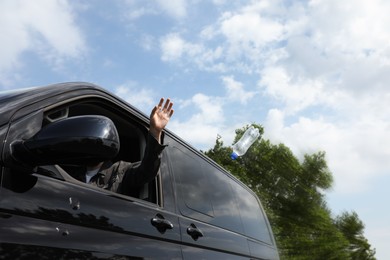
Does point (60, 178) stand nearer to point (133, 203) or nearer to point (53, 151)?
point (53, 151)

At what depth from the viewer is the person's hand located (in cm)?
281

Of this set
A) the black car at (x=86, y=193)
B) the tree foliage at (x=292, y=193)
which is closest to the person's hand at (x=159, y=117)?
the black car at (x=86, y=193)

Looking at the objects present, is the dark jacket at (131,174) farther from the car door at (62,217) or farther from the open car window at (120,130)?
the car door at (62,217)

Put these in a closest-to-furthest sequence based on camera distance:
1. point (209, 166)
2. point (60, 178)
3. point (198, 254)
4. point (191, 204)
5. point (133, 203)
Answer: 1. point (60, 178)
2. point (133, 203)
3. point (198, 254)
4. point (191, 204)
5. point (209, 166)

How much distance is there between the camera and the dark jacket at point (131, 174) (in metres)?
2.74

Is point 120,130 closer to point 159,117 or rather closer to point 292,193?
point 159,117

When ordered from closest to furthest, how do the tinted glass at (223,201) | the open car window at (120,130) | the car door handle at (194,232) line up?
the open car window at (120,130)
the car door handle at (194,232)
the tinted glass at (223,201)

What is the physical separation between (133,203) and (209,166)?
1698mm

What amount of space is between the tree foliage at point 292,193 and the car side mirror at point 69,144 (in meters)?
30.7

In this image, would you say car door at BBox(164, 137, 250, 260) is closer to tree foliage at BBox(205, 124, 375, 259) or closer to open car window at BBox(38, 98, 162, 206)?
open car window at BBox(38, 98, 162, 206)

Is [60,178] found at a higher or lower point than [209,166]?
lower

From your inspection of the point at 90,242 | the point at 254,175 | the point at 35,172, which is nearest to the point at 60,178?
the point at 35,172

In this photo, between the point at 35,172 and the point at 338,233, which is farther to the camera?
the point at 338,233

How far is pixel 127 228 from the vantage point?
2.35 metres
